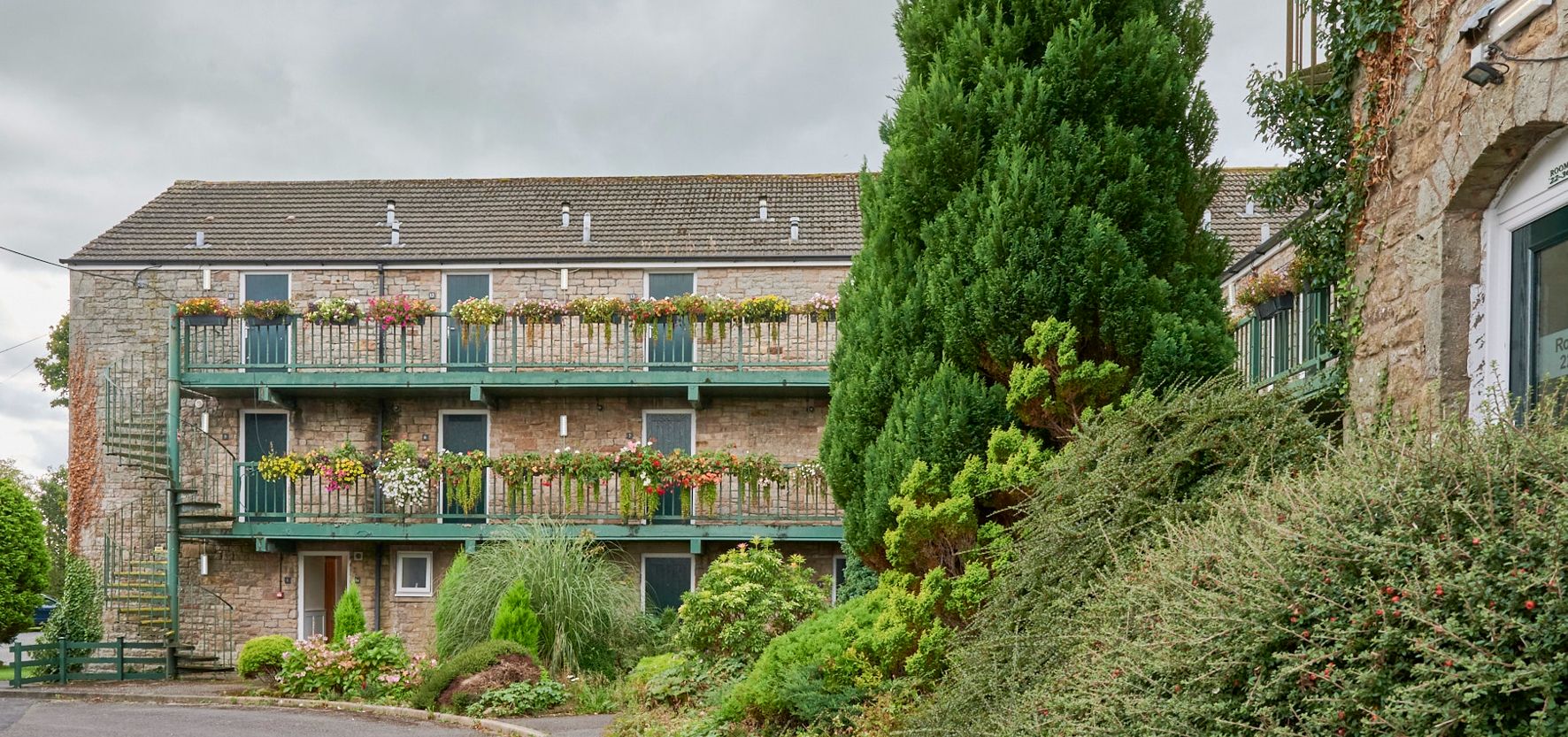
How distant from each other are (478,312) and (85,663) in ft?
24.3

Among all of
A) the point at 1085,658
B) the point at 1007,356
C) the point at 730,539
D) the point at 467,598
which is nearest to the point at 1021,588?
the point at 1085,658

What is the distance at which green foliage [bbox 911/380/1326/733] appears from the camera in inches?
194

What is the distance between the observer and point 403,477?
55.5ft

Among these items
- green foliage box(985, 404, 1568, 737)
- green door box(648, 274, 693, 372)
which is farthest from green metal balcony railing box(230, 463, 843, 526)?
green foliage box(985, 404, 1568, 737)

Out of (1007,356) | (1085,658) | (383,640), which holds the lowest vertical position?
(383,640)

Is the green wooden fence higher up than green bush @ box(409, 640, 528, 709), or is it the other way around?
green bush @ box(409, 640, 528, 709)

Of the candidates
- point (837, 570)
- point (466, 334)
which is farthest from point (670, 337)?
point (837, 570)

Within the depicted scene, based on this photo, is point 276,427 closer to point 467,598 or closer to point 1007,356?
point 467,598

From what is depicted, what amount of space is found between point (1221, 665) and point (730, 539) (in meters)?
14.4

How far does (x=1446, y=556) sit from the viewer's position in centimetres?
296

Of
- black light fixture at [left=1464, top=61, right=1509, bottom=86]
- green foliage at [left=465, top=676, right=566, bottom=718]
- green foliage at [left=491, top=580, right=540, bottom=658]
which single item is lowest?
green foliage at [left=465, top=676, right=566, bottom=718]

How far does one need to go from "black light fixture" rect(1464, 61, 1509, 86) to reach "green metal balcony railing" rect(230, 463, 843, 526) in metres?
12.8

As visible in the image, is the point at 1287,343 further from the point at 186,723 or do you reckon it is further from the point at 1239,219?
the point at 186,723

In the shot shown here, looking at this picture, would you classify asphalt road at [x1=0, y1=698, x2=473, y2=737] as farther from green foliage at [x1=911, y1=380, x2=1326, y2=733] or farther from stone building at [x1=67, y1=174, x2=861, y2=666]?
green foliage at [x1=911, y1=380, x2=1326, y2=733]
